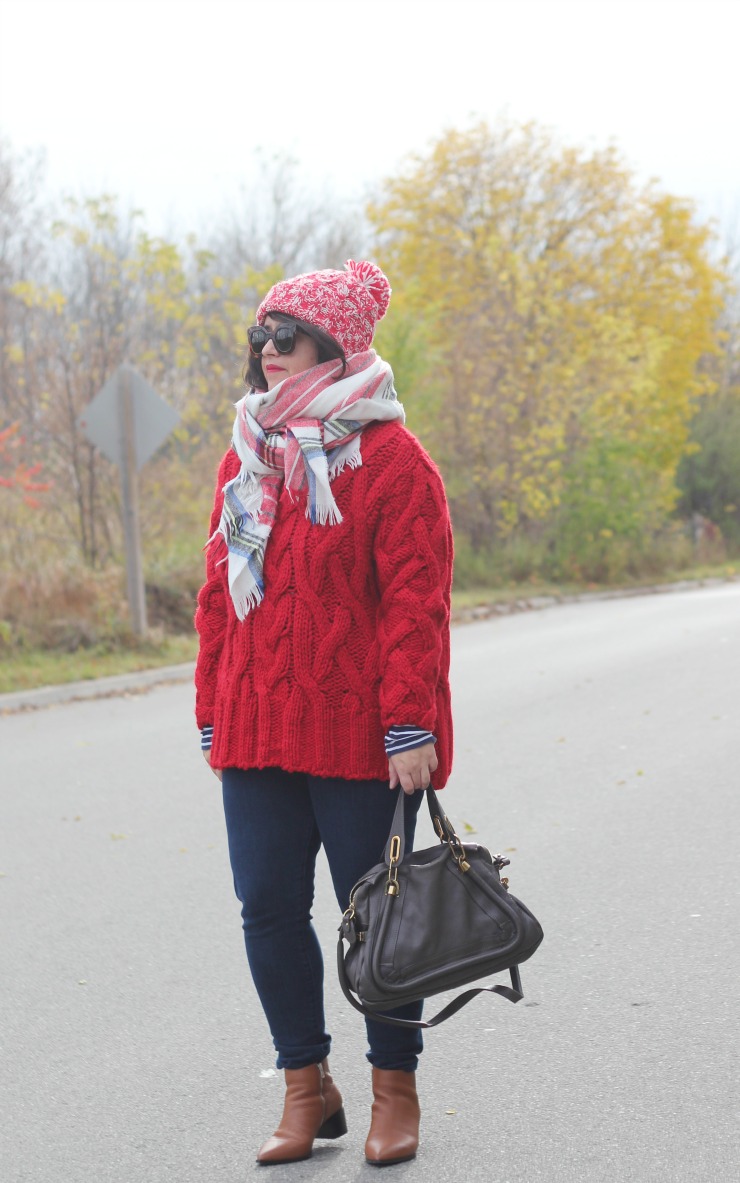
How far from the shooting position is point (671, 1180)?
9.86 feet

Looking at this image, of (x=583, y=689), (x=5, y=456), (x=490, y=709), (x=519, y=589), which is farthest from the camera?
(x=519, y=589)

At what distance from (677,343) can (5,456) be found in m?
20.1

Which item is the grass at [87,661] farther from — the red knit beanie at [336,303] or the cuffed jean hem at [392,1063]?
the red knit beanie at [336,303]

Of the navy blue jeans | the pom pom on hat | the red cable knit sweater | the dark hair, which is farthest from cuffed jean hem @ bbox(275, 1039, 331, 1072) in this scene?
the pom pom on hat

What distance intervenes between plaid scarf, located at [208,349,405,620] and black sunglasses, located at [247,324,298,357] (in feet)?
0.23

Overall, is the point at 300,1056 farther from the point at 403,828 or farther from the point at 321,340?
the point at 321,340

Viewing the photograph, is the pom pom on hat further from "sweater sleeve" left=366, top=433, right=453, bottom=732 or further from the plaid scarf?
"sweater sleeve" left=366, top=433, right=453, bottom=732

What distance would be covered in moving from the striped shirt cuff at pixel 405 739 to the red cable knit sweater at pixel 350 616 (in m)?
0.02

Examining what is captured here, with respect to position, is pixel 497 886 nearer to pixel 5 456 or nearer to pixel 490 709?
pixel 490 709

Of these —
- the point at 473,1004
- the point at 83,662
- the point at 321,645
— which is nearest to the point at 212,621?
the point at 321,645

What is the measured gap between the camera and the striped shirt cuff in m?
2.97

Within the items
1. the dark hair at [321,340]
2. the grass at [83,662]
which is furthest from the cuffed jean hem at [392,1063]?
the grass at [83,662]

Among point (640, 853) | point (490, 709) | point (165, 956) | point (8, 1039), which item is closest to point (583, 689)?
point (490, 709)

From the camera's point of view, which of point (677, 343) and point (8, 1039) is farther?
point (677, 343)
